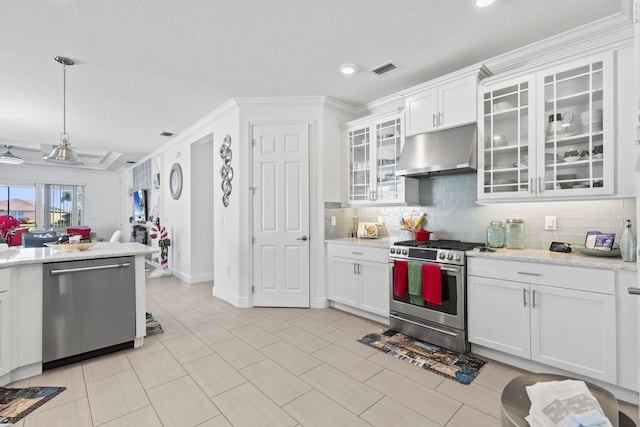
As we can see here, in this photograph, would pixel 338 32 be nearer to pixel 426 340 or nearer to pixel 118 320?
pixel 426 340

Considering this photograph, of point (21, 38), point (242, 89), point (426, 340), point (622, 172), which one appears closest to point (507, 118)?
point (622, 172)

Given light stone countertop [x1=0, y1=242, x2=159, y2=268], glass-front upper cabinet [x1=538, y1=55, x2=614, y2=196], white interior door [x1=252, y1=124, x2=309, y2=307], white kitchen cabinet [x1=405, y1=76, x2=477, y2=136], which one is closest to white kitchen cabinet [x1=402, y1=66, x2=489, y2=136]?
white kitchen cabinet [x1=405, y1=76, x2=477, y2=136]

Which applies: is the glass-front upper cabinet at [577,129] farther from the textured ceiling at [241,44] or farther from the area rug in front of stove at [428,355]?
the area rug in front of stove at [428,355]

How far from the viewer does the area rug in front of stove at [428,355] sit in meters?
2.29

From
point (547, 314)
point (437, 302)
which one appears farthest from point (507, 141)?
point (437, 302)

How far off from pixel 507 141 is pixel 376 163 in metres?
1.41

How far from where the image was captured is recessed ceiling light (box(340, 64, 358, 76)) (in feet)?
9.68

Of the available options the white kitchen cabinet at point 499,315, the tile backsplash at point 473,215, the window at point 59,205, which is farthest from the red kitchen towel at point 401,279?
the window at point 59,205

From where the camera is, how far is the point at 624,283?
1884 mm

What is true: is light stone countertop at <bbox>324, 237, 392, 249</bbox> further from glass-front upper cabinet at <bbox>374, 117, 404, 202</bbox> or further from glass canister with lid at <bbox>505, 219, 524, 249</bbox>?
glass canister with lid at <bbox>505, 219, 524, 249</bbox>

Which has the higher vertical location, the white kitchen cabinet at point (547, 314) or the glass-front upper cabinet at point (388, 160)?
the glass-front upper cabinet at point (388, 160)

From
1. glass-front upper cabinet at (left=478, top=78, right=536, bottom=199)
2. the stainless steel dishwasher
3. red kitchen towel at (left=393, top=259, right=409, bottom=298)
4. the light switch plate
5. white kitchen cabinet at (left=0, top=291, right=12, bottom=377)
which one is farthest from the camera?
red kitchen towel at (left=393, top=259, right=409, bottom=298)

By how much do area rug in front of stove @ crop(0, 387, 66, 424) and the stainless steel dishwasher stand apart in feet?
0.88

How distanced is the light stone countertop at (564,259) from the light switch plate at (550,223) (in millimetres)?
230
